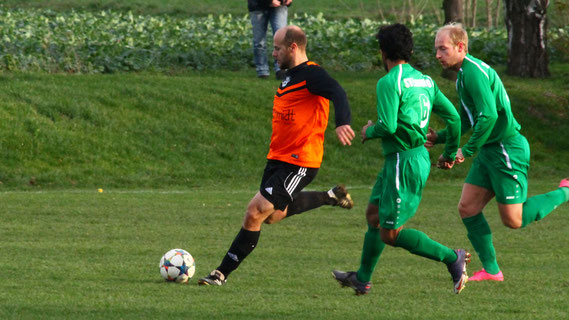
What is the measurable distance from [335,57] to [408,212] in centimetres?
1655

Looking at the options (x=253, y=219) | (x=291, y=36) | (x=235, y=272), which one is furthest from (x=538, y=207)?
(x=235, y=272)

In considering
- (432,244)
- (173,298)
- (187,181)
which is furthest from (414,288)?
(187,181)

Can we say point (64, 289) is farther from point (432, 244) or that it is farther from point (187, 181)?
point (187, 181)

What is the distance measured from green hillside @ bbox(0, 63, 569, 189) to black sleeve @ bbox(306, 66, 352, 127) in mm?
7996

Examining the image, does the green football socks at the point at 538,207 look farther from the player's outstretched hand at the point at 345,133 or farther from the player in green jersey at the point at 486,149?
the player's outstretched hand at the point at 345,133

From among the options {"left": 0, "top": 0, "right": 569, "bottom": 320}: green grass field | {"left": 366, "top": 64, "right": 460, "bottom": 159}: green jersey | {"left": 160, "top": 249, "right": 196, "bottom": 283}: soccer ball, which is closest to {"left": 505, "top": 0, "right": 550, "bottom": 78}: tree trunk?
{"left": 0, "top": 0, "right": 569, "bottom": 320}: green grass field

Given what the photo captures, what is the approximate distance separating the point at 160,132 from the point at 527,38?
932cm

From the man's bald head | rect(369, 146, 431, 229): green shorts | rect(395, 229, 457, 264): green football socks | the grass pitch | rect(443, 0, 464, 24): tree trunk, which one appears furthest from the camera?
rect(443, 0, 464, 24): tree trunk

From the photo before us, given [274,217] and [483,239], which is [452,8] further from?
[274,217]

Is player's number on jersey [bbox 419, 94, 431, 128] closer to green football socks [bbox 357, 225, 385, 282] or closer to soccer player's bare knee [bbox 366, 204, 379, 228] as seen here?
soccer player's bare knee [bbox 366, 204, 379, 228]

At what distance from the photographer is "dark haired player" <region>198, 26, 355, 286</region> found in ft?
25.5

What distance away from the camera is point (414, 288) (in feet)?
24.9

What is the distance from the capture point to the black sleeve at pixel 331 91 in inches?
293

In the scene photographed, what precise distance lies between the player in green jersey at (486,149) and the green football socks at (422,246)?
754 mm
